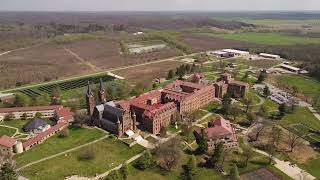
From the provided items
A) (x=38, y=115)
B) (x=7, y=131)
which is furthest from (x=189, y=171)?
(x=38, y=115)

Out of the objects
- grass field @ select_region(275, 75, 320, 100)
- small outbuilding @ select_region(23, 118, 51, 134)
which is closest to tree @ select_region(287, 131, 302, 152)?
grass field @ select_region(275, 75, 320, 100)

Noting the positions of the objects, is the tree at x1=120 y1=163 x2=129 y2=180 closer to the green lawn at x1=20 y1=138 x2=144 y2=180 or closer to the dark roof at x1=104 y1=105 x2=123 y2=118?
the green lawn at x1=20 y1=138 x2=144 y2=180

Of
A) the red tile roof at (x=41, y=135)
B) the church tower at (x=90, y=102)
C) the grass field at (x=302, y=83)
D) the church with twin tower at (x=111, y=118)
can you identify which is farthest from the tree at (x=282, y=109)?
the red tile roof at (x=41, y=135)

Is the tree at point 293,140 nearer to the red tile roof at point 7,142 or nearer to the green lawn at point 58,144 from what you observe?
the green lawn at point 58,144

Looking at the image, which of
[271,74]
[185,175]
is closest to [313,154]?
[185,175]

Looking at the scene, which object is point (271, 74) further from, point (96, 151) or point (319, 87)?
point (96, 151)

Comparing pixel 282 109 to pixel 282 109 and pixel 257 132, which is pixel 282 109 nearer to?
pixel 282 109

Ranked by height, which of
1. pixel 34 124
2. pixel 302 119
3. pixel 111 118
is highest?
pixel 111 118
